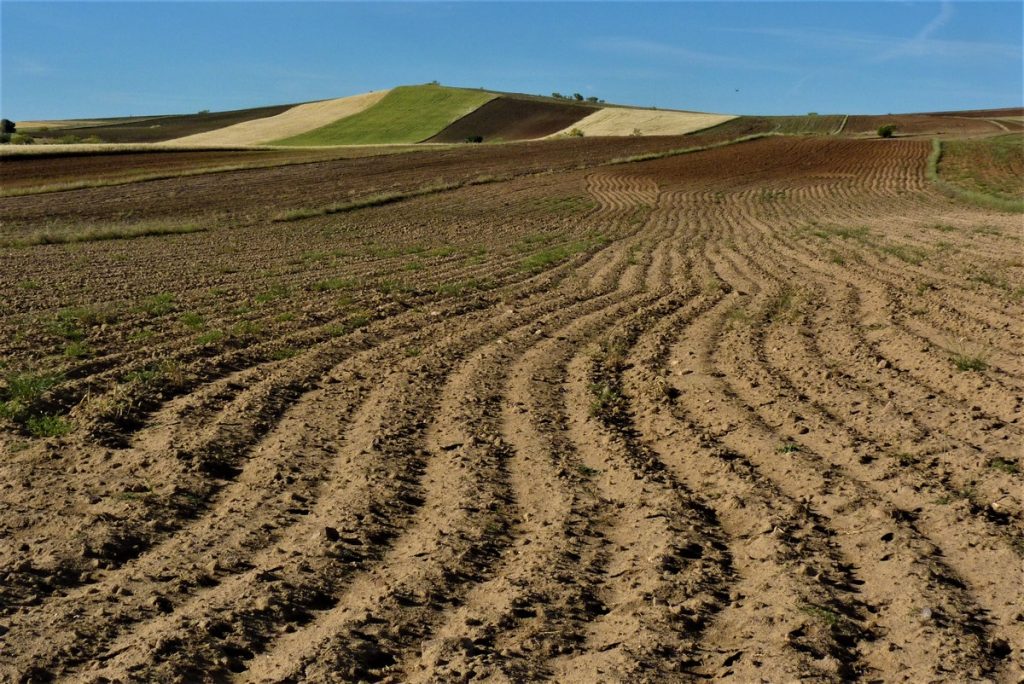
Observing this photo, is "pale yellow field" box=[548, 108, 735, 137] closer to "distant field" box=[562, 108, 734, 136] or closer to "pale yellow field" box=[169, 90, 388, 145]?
"distant field" box=[562, 108, 734, 136]

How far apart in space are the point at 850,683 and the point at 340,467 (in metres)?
3.75

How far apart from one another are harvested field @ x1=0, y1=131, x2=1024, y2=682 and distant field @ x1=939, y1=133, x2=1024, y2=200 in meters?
26.2

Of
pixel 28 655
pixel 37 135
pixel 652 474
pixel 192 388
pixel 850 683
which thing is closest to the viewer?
pixel 850 683

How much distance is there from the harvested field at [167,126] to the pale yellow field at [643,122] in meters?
36.6

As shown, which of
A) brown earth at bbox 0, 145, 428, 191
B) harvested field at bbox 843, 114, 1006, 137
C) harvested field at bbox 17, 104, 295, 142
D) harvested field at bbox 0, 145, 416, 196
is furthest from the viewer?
harvested field at bbox 17, 104, 295, 142

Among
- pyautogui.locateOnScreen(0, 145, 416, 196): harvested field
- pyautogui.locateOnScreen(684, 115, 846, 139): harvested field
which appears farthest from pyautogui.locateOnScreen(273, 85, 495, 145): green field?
pyautogui.locateOnScreen(684, 115, 846, 139): harvested field

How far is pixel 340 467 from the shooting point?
259 inches

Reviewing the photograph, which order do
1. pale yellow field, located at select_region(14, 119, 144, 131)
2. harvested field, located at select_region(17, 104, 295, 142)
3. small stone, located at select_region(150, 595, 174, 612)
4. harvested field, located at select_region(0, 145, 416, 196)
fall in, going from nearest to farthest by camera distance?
small stone, located at select_region(150, 595, 174, 612) < harvested field, located at select_region(0, 145, 416, 196) < harvested field, located at select_region(17, 104, 295, 142) < pale yellow field, located at select_region(14, 119, 144, 131)

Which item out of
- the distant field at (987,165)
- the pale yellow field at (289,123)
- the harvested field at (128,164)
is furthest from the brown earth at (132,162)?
the distant field at (987,165)

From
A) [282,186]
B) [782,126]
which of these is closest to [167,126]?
[782,126]

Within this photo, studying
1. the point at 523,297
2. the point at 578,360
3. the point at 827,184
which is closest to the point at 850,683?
the point at 578,360

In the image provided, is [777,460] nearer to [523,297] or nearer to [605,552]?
[605,552]

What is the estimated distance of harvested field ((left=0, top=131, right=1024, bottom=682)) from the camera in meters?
4.28

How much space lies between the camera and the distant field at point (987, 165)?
37781 mm
